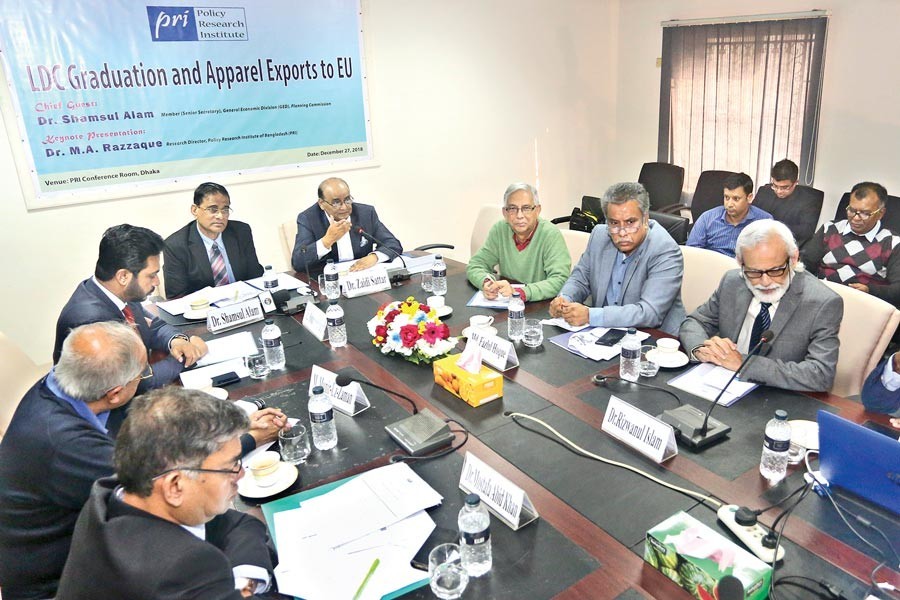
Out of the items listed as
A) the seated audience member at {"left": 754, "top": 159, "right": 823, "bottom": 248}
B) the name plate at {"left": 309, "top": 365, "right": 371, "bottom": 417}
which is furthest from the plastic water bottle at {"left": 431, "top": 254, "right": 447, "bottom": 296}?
the seated audience member at {"left": 754, "top": 159, "right": 823, "bottom": 248}

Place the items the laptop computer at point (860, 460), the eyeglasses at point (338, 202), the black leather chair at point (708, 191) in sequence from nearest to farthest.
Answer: the laptop computer at point (860, 460) → the eyeglasses at point (338, 202) → the black leather chair at point (708, 191)

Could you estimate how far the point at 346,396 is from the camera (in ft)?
6.13

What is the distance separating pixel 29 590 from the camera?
58.7 inches

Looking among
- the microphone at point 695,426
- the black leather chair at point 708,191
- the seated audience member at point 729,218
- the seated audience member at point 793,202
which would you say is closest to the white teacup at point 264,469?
the microphone at point 695,426

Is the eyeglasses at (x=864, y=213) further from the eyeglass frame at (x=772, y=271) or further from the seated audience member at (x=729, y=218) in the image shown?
the eyeglass frame at (x=772, y=271)

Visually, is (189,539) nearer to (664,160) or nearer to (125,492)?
(125,492)

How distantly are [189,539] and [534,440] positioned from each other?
0.93 meters

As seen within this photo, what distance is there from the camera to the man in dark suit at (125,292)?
7.12 feet

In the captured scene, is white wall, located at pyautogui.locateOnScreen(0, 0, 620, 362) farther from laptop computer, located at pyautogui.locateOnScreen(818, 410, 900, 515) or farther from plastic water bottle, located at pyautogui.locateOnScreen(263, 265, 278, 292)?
laptop computer, located at pyautogui.locateOnScreen(818, 410, 900, 515)

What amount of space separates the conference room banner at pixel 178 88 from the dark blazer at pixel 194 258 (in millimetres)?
908

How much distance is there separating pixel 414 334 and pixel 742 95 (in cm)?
404

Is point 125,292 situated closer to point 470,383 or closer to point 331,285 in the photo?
point 331,285

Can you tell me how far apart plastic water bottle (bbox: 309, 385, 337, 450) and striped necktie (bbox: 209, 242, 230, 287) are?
6.07 feet

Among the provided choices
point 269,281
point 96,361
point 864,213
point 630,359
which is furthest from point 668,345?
point 864,213
